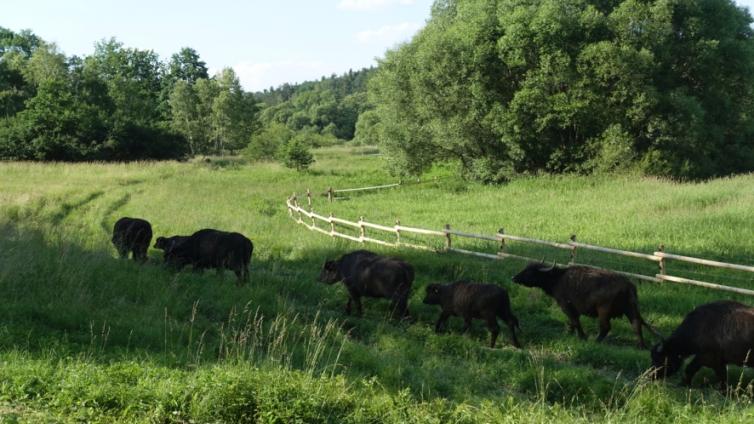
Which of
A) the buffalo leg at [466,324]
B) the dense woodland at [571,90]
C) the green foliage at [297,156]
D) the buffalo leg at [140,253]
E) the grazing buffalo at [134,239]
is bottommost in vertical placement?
the buffalo leg at [466,324]

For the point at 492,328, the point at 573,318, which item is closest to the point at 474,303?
the point at 492,328

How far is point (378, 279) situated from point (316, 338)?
3.29 m

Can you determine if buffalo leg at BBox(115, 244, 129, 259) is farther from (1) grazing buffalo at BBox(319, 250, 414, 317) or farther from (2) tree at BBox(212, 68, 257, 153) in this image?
(2) tree at BBox(212, 68, 257, 153)

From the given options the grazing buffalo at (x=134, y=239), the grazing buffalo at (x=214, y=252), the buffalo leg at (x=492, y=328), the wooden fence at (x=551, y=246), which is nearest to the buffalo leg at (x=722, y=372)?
the buffalo leg at (x=492, y=328)

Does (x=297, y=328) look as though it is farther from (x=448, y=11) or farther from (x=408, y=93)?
(x=448, y=11)

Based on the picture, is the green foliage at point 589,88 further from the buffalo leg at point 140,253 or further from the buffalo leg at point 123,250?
the buffalo leg at point 123,250

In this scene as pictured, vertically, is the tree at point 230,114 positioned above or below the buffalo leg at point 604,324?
above

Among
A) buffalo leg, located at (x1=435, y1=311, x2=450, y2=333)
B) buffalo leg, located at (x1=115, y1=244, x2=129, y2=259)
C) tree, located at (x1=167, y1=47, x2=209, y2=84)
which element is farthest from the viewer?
tree, located at (x1=167, y1=47, x2=209, y2=84)

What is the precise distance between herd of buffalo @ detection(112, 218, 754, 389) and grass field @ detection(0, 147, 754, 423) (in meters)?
0.37

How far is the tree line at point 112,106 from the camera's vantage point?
4725 cm

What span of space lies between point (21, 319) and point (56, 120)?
44597mm

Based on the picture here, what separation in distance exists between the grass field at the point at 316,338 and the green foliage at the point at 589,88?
27.6ft

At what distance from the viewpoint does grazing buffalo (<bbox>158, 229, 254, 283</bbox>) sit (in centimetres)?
1330

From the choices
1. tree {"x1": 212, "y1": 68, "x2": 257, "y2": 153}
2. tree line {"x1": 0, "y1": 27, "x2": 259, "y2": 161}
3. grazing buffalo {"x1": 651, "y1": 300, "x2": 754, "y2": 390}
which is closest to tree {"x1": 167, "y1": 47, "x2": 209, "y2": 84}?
tree line {"x1": 0, "y1": 27, "x2": 259, "y2": 161}
